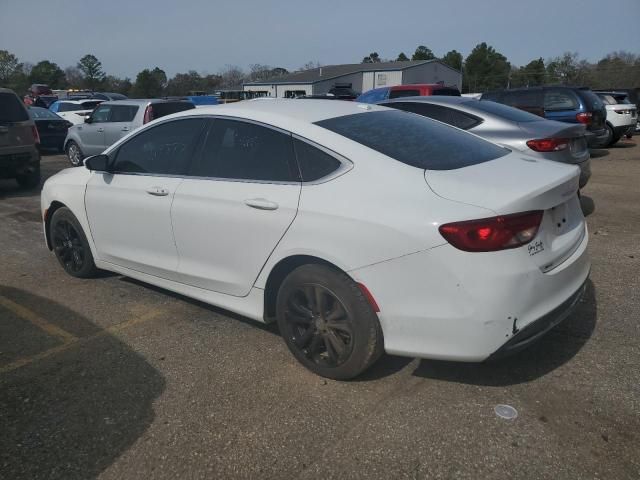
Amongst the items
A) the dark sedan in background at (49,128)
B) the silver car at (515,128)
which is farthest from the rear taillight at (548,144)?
the dark sedan in background at (49,128)

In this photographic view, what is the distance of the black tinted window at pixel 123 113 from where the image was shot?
11503 millimetres

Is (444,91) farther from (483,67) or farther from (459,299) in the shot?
(483,67)

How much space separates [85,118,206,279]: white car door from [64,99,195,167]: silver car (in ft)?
23.5

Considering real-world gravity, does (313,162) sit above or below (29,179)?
above

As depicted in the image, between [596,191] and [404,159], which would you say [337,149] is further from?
[596,191]

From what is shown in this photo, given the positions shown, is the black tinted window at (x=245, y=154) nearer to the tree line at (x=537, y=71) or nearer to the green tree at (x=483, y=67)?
the tree line at (x=537, y=71)

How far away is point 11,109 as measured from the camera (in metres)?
9.02

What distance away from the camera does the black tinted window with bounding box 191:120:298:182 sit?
→ 10.7ft

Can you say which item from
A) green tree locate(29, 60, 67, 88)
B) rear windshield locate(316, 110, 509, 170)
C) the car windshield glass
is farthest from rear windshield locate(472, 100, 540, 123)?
green tree locate(29, 60, 67, 88)

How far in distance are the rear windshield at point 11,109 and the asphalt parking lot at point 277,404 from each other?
6.03 meters

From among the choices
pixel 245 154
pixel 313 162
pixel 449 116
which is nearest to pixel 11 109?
pixel 449 116

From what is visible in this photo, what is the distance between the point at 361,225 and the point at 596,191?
723cm

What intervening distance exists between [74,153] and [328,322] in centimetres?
1202

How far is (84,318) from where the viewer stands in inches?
162
